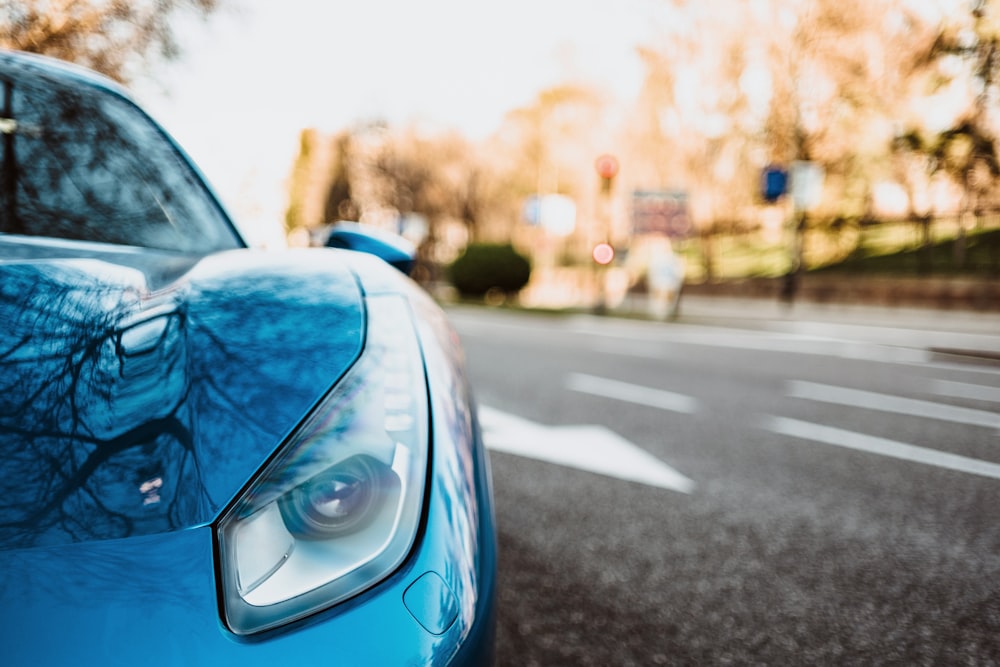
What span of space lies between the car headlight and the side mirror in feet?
2.76

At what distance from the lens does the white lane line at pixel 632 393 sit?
20.9 feet

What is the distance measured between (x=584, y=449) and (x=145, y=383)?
378 centimetres

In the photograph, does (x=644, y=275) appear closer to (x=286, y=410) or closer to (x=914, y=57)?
(x=914, y=57)

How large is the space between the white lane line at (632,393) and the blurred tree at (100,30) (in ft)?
14.0

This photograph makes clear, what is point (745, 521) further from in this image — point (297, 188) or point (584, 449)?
point (297, 188)

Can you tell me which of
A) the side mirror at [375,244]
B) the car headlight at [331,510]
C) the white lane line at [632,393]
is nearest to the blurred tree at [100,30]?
the side mirror at [375,244]

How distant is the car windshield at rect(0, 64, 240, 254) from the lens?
1765 millimetres

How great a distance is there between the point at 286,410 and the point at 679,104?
2348 centimetres

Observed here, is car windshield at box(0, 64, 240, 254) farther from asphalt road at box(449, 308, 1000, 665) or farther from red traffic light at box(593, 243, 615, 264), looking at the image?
red traffic light at box(593, 243, 615, 264)

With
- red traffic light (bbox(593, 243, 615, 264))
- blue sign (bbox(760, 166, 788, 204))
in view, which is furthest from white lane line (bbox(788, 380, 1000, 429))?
blue sign (bbox(760, 166, 788, 204))

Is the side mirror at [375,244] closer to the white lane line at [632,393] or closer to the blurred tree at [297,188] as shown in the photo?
the white lane line at [632,393]

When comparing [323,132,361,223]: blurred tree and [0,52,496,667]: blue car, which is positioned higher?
[323,132,361,223]: blurred tree

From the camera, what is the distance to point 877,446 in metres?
4.87

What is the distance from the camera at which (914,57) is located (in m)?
17.1
